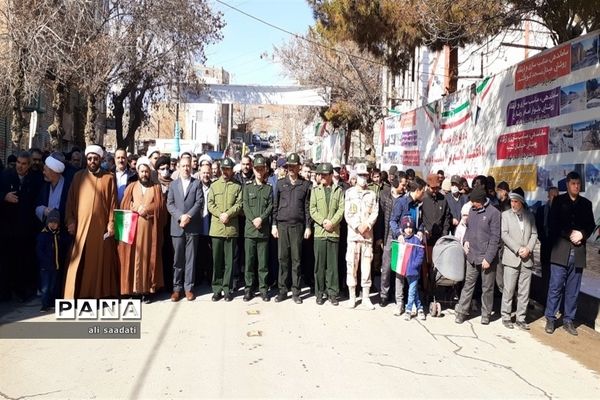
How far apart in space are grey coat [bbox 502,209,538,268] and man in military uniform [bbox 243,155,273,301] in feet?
9.94

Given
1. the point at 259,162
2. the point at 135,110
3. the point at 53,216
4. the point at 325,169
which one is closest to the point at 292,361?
the point at 325,169

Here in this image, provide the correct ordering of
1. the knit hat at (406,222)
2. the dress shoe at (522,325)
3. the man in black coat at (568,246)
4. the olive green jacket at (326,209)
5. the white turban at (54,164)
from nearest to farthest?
the man in black coat at (568,246) → the dress shoe at (522,325) → the white turban at (54,164) → the knit hat at (406,222) → the olive green jacket at (326,209)

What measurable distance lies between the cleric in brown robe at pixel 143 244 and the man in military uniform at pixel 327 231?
2081 millimetres

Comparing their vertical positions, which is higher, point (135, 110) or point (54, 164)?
point (135, 110)

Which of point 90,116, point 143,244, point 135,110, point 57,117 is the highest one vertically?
point 135,110

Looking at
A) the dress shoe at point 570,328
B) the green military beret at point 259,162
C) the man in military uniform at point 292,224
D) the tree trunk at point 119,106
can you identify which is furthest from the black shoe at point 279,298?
the tree trunk at point 119,106

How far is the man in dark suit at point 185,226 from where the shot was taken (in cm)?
742

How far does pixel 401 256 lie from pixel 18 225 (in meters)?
4.89

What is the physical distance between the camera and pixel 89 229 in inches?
264

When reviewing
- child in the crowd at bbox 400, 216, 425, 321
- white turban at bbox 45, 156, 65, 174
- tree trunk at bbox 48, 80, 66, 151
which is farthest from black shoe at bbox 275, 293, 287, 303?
tree trunk at bbox 48, 80, 66, 151

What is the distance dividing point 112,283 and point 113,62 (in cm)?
1066

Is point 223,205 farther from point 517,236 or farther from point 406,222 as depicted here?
point 517,236

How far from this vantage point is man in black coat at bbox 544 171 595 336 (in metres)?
6.34

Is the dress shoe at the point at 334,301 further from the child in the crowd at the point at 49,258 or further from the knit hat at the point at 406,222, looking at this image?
the child in the crowd at the point at 49,258
